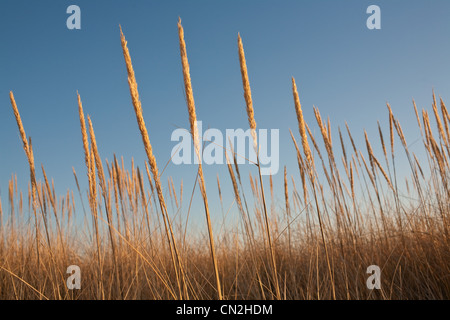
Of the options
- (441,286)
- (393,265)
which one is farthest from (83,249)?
(441,286)

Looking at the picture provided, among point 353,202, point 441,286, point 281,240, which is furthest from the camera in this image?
point 281,240

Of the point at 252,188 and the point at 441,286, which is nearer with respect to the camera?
the point at 441,286

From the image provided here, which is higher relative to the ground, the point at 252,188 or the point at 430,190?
the point at 252,188

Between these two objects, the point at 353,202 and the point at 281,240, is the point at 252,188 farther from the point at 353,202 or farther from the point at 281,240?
the point at 353,202

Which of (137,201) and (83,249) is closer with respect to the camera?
(137,201)

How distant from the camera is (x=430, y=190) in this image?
3266 millimetres

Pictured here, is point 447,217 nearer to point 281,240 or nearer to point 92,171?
point 281,240

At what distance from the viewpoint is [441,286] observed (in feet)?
8.52
